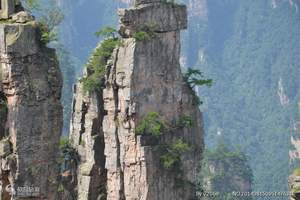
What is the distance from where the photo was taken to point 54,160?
38250 mm

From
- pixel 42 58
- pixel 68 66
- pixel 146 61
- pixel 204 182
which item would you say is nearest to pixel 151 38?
pixel 146 61

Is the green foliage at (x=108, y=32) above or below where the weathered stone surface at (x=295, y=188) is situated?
above

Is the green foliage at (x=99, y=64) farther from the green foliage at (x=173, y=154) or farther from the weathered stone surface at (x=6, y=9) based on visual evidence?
the weathered stone surface at (x=6, y=9)

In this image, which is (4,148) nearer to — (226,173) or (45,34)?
(45,34)

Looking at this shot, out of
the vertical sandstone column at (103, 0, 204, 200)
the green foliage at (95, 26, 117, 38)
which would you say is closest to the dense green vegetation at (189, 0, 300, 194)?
the green foliage at (95, 26, 117, 38)

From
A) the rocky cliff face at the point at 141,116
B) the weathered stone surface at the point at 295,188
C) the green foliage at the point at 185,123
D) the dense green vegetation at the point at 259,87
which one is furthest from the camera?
the dense green vegetation at the point at 259,87

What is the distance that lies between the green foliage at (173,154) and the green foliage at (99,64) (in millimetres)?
3825

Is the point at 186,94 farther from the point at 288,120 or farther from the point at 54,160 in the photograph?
the point at 288,120

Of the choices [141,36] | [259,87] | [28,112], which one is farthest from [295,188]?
[259,87]

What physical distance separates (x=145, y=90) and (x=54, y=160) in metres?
14.5

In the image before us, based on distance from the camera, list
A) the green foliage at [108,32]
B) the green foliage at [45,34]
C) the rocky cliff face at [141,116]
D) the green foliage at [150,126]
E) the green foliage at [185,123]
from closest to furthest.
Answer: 1. the green foliage at [45,34]
2. the green foliage at [150,126]
3. the rocky cliff face at [141,116]
4. the green foliage at [185,123]
5. the green foliage at [108,32]

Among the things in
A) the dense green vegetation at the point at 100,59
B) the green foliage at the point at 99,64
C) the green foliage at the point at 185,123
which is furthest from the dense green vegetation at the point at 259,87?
the green foliage at the point at 185,123

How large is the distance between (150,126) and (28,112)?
14383mm

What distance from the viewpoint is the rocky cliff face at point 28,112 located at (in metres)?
37.5
